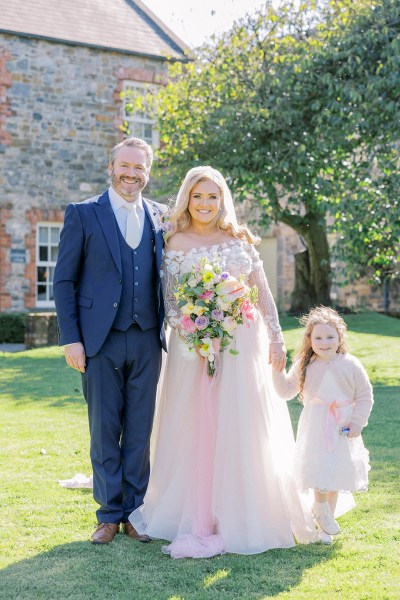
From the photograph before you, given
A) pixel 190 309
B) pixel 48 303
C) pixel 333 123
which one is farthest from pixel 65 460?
pixel 48 303

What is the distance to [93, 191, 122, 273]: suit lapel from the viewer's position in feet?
14.9

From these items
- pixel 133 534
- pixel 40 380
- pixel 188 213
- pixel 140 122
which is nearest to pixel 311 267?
pixel 140 122

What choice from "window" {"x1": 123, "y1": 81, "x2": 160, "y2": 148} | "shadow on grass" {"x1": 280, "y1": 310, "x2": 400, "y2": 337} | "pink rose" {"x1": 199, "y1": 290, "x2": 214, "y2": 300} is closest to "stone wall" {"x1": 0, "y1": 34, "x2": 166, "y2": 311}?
"window" {"x1": 123, "y1": 81, "x2": 160, "y2": 148}

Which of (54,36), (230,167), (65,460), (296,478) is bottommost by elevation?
(65,460)

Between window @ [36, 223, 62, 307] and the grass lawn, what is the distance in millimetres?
11388

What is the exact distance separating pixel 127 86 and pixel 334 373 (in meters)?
15.9

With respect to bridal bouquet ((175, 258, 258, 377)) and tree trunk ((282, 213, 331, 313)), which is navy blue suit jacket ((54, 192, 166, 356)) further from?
tree trunk ((282, 213, 331, 313))

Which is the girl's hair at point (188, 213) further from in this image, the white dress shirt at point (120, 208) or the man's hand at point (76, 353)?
the man's hand at point (76, 353)

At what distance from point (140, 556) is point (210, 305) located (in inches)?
55.3

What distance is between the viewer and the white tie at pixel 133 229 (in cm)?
468

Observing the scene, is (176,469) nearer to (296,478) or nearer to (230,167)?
(296,478)

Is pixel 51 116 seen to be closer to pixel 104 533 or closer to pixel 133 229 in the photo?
pixel 133 229

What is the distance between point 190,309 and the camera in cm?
448

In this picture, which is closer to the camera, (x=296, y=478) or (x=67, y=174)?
(x=296, y=478)
